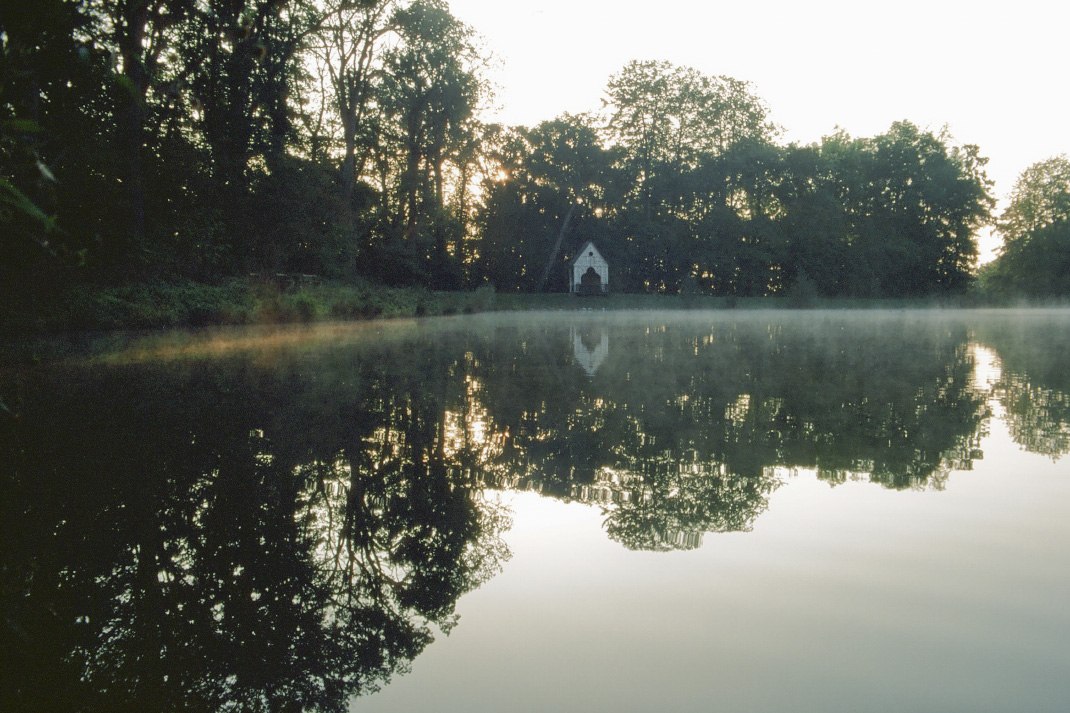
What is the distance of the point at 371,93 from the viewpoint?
4131cm

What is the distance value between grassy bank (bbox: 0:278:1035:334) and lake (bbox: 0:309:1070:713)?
348 inches

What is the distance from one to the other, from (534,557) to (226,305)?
20.4 metres

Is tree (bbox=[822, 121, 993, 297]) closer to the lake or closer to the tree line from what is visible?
the tree line

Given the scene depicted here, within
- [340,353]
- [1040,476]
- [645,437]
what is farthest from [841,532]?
[340,353]

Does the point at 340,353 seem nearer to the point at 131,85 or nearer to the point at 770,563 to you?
the point at 770,563

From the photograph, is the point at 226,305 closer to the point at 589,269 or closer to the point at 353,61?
the point at 353,61

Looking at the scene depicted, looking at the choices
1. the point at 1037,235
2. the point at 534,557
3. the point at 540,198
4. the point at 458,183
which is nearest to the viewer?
the point at 534,557

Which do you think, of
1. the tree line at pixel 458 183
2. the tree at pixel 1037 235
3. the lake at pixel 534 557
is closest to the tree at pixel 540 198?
the tree line at pixel 458 183

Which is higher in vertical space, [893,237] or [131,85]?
[893,237]

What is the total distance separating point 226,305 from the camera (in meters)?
21.3

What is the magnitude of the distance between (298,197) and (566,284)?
29.1 metres

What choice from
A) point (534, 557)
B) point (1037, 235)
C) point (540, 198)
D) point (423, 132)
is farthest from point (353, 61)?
point (1037, 235)

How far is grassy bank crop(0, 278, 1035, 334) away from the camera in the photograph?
15906 millimetres

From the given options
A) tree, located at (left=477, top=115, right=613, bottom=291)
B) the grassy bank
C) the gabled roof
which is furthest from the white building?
the grassy bank
